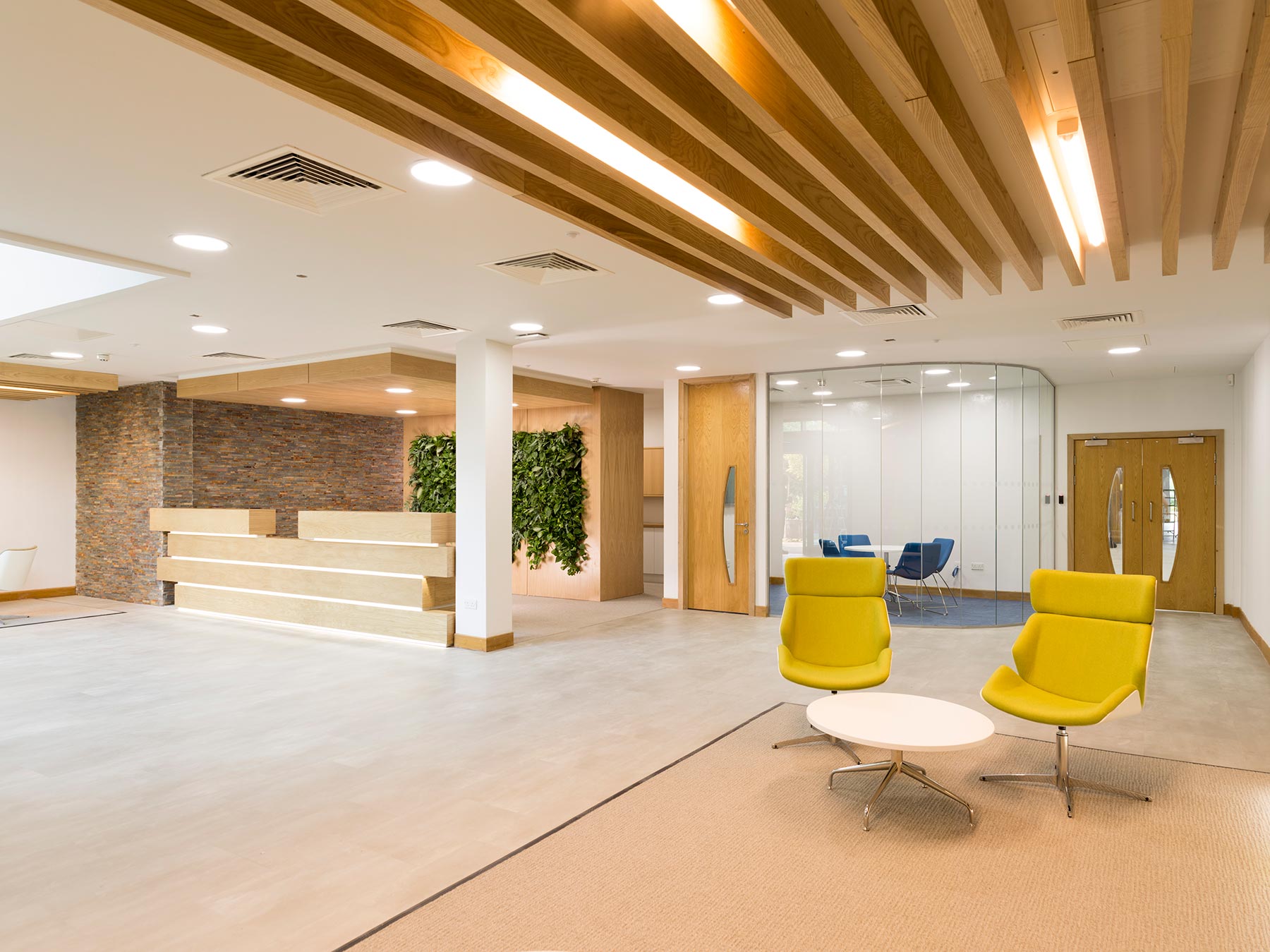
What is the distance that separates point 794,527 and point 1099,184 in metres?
5.91

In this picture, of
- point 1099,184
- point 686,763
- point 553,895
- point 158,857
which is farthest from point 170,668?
point 1099,184

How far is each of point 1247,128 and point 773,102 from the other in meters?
1.52

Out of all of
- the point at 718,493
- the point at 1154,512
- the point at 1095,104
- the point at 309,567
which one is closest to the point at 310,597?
the point at 309,567

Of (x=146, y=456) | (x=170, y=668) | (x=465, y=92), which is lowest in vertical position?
(x=170, y=668)

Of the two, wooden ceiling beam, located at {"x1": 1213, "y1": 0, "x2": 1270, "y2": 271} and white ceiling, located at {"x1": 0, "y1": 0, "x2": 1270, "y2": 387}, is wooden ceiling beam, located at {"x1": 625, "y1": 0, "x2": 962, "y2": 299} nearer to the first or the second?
white ceiling, located at {"x1": 0, "y1": 0, "x2": 1270, "y2": 387}

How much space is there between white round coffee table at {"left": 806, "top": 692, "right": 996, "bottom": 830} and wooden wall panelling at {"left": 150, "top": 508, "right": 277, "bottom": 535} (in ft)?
22.9

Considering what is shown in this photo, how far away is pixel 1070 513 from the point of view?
9797mm

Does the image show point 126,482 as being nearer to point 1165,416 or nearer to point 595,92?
point 595,92

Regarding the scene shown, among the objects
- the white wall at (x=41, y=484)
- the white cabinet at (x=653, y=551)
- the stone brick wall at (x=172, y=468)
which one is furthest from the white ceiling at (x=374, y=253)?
the white cabinet at (x=653, y=551)

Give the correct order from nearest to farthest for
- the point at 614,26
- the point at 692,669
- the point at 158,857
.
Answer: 1. the point at 614,26
2. the point at 158,857
3. the point at 692,669

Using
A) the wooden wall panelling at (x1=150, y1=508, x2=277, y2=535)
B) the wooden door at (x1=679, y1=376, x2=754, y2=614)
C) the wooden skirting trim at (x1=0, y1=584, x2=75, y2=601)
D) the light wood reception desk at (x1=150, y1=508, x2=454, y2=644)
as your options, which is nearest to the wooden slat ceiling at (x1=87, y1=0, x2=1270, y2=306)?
the light wood reception desk at (x1=150, y1=508, x2=454, y2=644)

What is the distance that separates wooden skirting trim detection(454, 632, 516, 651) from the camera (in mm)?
6965

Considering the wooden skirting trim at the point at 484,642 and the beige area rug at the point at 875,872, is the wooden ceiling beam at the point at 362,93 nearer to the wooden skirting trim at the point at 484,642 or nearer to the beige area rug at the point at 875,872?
the beige area rug at the point at 875,872

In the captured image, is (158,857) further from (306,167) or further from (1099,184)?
(1099,184)
